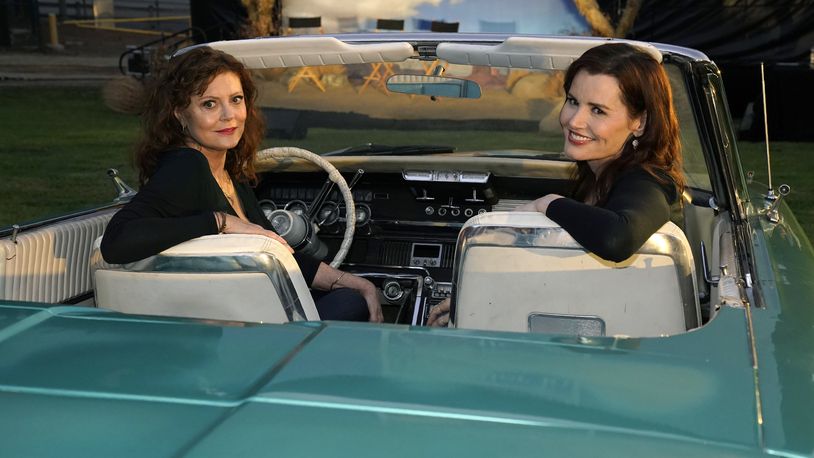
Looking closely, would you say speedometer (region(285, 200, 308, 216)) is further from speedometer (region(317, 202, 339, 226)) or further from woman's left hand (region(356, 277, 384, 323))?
woman's left hand (region(356, 277, 384, 323))

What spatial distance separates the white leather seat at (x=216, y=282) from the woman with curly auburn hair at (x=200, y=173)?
0.06 m

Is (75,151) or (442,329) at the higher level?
(442,329)

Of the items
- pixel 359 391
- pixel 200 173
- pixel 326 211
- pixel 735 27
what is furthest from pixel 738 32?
pixel 359 391

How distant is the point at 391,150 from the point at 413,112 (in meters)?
0.30

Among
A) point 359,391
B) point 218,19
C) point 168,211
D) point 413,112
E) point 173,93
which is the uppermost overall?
point 218,19

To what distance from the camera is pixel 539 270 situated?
71.1 inches

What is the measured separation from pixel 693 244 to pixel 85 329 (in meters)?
2.13

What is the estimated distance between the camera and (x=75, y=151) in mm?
11344

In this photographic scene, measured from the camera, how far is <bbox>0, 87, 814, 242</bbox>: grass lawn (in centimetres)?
741

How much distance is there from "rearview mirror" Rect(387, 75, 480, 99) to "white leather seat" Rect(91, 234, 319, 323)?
55.5 inches

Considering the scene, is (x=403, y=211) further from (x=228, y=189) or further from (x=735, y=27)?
(x=735, y=27)

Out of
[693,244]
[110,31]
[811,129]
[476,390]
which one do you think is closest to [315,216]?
[693,244]

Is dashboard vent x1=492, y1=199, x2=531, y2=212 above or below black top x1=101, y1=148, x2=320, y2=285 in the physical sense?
below

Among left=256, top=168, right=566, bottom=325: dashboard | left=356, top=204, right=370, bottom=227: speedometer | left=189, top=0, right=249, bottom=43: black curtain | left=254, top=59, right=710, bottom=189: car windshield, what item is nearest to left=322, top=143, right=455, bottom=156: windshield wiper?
left=254, top=59, right=710, bottom=189: car windshield
